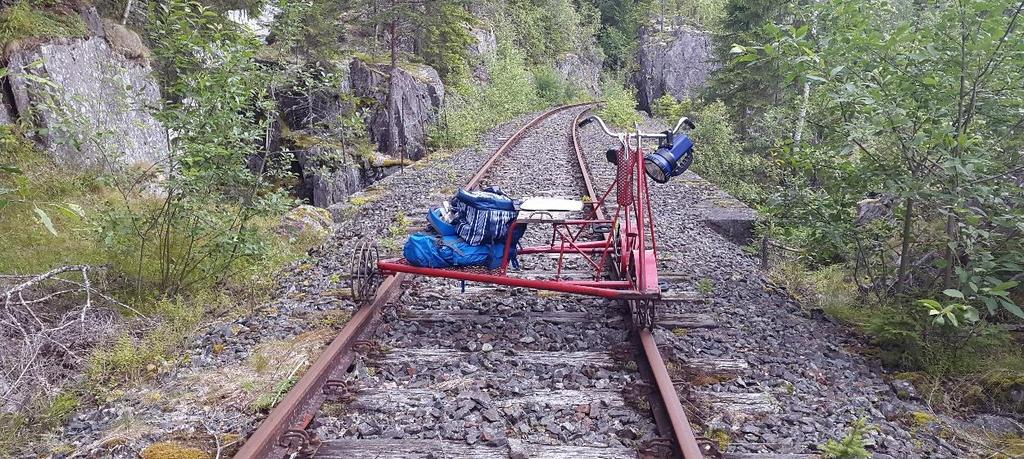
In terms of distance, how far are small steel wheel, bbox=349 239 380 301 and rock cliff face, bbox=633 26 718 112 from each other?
38088 millimetres

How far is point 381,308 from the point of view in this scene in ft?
14.6

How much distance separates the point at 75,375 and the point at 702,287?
432 centimetres

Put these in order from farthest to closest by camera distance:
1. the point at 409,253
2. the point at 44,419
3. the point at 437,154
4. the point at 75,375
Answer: the point at 437,154, the point at 409,253, the point at 75,375, the point at 44,419

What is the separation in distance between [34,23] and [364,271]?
6.76 m

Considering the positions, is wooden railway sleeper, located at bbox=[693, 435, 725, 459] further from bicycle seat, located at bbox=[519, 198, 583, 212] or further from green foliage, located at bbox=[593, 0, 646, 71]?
green foliage, located at bbox=[593, 0, 646, 71]

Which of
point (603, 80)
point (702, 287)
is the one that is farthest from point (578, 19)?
point (702, 287)

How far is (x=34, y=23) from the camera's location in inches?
300

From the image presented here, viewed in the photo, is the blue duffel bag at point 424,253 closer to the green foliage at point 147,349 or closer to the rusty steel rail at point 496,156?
the green foliage at point 147,349

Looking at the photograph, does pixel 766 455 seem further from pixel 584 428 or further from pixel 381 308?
pixel 381 308

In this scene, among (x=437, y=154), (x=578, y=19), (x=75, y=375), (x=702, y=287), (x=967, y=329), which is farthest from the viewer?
(x=578, y=19)

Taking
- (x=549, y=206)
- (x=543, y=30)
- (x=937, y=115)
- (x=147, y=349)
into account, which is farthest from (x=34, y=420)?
(x=543, y=30)

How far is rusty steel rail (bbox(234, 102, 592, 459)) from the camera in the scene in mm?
2619

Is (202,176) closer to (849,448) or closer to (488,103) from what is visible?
(849,448)

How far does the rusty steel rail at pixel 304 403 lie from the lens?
2619 millimetres
